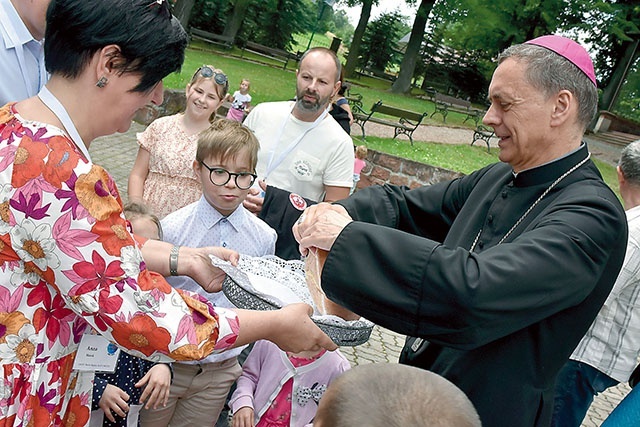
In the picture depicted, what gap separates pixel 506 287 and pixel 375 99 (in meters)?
23.2

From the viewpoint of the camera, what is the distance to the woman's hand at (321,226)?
73.6 inches

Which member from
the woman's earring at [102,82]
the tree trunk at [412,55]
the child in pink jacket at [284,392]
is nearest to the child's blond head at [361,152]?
the child in pink jacket at [284,392]

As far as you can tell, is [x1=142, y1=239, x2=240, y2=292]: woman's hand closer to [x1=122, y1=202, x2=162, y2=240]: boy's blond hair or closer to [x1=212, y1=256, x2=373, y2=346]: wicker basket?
[x1=212, y1=256, x2=373, y2=346]: wicker basket

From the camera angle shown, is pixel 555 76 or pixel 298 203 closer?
pixel 555 76

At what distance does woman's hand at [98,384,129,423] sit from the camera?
2.73 meters

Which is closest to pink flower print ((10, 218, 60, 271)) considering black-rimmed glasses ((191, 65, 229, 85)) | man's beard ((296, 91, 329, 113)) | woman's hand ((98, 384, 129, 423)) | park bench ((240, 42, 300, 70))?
woman's hand ((98, 384, 129, 423))

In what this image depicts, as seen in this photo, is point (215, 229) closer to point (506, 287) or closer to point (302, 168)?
point (302, 168)

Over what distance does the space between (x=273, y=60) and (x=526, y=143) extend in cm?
3159

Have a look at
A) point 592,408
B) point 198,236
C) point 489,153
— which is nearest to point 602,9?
point 489,153

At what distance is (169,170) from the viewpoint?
435 cm

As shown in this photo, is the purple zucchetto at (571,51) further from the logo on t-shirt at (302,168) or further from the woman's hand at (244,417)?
the logo on t-shirt at (302,168)

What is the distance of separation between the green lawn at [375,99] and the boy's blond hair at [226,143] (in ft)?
17.2

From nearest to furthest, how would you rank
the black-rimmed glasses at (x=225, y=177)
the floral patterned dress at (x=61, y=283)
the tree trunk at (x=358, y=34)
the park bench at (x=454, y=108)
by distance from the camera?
the floral patterned dress at (x=61, y=283)
the black-rimmed glasses at (x=225, y=177)
the park bench at (x=454, y=108)
the tree trunk at (x=358, y=34)

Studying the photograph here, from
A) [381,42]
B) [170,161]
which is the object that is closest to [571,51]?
[170,161]
